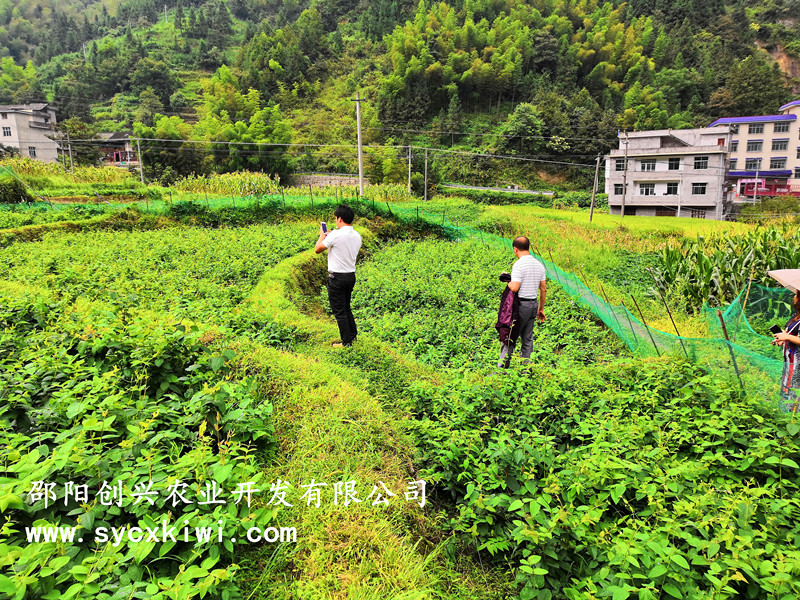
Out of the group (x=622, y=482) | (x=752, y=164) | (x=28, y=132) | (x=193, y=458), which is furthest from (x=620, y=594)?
(x=28, y=132)

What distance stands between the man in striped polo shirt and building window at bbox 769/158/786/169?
2163 inches

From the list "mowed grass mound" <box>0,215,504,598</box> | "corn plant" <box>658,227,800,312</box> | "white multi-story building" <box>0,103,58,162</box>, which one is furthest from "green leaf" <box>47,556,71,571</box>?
"white multi-story building" <box>0,103,58,162</box>

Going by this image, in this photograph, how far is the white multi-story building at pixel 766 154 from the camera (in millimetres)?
42469

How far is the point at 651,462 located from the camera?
10.4 ft

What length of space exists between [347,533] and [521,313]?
3.37 m

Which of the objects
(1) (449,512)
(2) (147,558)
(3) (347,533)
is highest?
(2) (147,558)

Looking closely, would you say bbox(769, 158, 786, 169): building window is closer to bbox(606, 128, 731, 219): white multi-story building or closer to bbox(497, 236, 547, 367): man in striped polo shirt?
bbox(606, 128, 731, 219): white multi-story building

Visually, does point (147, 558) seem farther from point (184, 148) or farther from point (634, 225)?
point (184, 148)

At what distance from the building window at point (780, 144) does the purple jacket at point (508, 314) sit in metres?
55.7

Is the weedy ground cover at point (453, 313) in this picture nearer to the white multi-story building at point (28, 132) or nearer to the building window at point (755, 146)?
the building window at point (755, 146)

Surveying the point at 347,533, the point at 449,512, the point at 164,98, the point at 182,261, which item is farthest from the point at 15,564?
the point at 164,98

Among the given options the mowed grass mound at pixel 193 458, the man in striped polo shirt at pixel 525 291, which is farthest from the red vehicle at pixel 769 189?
the mowed grass mound at pixel 193 458

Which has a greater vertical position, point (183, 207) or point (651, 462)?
point (183, 207)

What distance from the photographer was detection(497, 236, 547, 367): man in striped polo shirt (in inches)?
198
